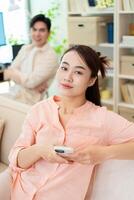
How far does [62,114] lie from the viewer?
1445mm

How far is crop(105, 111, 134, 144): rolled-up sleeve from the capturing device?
1300 mm

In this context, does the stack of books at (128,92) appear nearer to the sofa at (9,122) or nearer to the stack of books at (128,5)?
the stack of books at (128,5)

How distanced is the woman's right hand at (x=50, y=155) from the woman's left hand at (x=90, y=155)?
0.03 m

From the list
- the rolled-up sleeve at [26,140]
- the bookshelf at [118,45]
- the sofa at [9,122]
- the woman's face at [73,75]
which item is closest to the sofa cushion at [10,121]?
the sofa at [9,122]

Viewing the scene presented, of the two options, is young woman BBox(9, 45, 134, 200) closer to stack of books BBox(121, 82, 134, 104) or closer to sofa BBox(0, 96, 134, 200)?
sofa BBox(0, 96, 134, 200)

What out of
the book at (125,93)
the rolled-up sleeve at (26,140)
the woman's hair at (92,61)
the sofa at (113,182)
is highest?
the woman's hair at (92,61)

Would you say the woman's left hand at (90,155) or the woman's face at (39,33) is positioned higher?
the woman's face at (39,33)

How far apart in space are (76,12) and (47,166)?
8.39 feet

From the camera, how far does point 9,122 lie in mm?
2094

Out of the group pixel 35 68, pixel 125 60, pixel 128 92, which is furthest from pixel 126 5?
pixel 35 68

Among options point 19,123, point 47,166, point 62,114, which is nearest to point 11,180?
point 47,166

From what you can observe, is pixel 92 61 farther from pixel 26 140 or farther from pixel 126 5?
pixel 126 5

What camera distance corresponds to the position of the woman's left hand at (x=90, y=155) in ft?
4.07

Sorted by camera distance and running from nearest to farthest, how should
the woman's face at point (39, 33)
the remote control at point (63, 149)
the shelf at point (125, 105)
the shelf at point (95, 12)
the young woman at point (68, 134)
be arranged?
the remote control at point (63, 149)
the young woman at point (68, 134)
the woman's face at point (39, 33)
the shelf at point (95, 12)
the shelf at point (125, 105)
